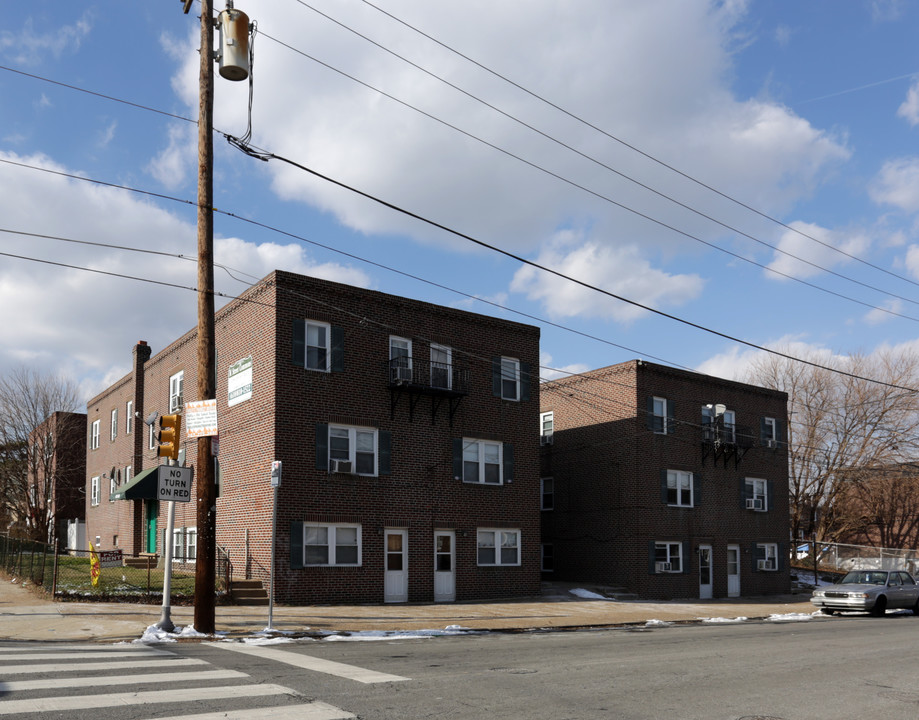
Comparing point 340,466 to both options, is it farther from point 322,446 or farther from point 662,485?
point 662,485

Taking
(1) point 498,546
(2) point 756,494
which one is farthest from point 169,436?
Answer: (2) point 756,494

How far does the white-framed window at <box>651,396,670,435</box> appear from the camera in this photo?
32987 millimetres

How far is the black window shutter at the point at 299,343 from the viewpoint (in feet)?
78.3

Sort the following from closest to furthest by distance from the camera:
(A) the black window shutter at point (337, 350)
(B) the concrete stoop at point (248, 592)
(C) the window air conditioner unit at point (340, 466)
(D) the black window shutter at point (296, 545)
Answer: (B) the concrete stoop at point (248, 592) < (D) the black window shutter at point (296, 545) < (C) the window air conditioner unit at point (340, 466) < (A) the black window shutter at point (337, 350)

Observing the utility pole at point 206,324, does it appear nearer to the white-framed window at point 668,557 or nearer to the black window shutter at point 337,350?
the black window shutter at point 337,350

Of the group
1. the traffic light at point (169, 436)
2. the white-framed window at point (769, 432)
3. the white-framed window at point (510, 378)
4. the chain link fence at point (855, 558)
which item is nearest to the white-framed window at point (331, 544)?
the white-framed window at point (510, 378)

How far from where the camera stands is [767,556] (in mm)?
37031

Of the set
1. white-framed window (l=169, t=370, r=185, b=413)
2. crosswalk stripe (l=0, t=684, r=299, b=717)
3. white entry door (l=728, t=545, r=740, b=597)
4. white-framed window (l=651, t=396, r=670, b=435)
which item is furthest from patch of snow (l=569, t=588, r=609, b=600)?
crosswalk stripe (l=0, t=684, r=299, b=717)

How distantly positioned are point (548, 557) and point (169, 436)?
2236 cm

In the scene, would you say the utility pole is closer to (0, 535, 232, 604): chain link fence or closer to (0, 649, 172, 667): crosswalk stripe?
(0, 649, 172, 667): crosswalk stripe

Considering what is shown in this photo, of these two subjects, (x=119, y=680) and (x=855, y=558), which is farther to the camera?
(x=855, y=558)

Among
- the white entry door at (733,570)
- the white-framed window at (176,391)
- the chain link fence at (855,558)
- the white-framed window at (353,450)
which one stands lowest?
the chain link fence at (855,558)

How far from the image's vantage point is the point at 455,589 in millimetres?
26219

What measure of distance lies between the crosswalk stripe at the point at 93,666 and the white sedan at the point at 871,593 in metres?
20.4
